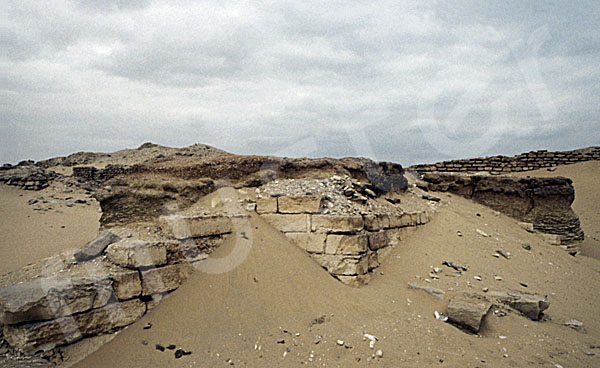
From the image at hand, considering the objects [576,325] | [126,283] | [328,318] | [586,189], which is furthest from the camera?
[586,189]

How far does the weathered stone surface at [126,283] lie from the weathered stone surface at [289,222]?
7.19ft

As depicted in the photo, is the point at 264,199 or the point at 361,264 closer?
the point at 361,264

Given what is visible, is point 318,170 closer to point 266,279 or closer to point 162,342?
point 266,279

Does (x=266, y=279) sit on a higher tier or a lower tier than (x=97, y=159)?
lower

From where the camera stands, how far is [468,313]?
4164 mm

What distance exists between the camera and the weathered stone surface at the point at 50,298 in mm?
3090

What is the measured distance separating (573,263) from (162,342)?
9003 mm

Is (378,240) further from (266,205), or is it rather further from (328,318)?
(328,318)

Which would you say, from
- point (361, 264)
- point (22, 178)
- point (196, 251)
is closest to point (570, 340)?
point (361, 264)

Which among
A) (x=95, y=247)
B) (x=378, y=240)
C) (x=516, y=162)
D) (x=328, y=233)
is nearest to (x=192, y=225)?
(x=95, y=247)

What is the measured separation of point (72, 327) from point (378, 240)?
459cm

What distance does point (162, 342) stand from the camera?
352 centimetres

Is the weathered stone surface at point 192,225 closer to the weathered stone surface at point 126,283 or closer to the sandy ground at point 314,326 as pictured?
the sandy ground at point 314,326

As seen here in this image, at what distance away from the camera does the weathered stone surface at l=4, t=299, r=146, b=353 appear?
3096 millimetres
